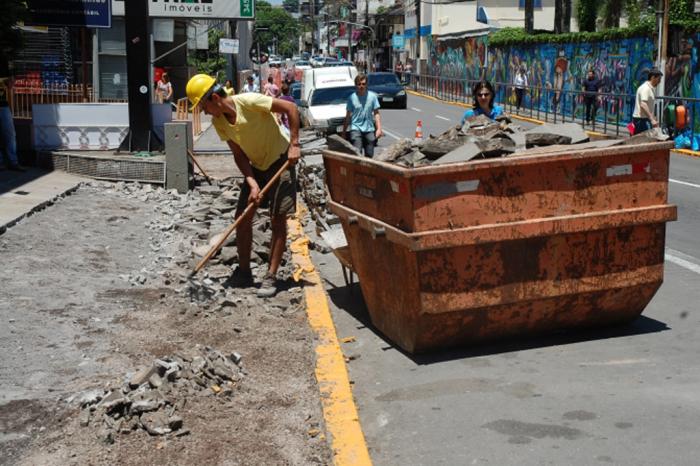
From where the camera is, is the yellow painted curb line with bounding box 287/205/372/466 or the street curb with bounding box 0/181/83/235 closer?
the yellow painted curb line with bounding box 287/205/372/466

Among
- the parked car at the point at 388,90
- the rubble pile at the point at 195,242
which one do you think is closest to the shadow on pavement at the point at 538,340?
the rubble pile at the point at 195,242

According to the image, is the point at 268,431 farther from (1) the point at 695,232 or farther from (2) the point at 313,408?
(1) the point at 695,232

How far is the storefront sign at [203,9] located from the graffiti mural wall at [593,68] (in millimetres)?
10366

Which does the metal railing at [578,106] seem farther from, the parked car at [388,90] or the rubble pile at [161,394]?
the rubble pile at [161,394]

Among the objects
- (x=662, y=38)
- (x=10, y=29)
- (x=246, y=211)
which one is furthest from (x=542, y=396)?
(x=662, y=38)

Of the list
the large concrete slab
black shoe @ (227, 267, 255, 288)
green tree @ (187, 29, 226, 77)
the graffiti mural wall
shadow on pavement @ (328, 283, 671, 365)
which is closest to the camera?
shadow on pavement @ (328, 283, 671, 365)

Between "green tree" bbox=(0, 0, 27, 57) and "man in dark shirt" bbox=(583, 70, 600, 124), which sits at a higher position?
"green tree" bbox=(0, 0, 27, 57)

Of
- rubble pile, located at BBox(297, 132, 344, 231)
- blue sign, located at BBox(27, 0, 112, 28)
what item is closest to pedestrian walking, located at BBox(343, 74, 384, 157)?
rubble pile, located at BBox(297, 132, 344, 231)

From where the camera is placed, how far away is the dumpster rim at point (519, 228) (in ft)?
19.6

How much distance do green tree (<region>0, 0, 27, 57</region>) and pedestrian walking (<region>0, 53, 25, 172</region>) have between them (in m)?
0.69

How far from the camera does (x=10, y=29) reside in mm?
16734

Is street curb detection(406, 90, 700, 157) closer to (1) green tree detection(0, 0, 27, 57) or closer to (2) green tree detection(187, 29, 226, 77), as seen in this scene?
(1) green tree detection(0, 0, 27, 57)

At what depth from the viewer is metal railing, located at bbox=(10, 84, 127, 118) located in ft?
74.0

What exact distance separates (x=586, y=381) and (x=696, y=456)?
122 cm
